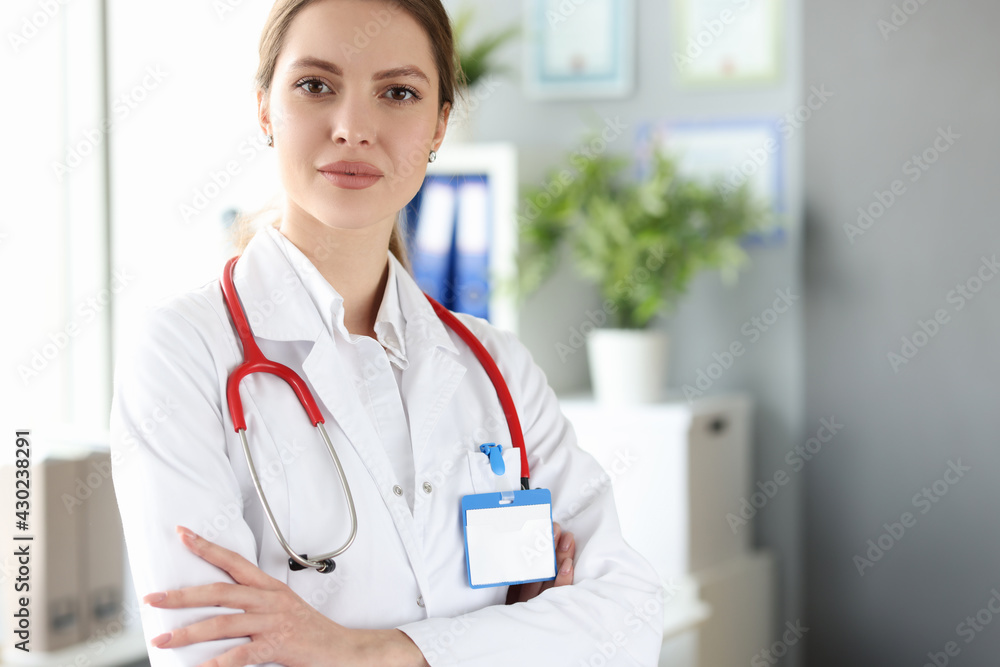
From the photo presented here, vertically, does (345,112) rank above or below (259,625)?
above

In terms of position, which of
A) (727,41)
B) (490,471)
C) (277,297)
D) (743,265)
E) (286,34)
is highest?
(727,41)

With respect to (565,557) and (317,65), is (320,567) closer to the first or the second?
(565,557)

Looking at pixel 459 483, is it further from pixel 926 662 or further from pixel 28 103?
pixel 926 662

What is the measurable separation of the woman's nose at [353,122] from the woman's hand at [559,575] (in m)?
0.56

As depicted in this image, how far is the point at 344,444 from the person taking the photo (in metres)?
1.10

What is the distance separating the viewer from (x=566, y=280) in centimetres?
304

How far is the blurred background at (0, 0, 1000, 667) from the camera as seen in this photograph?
2.52 m

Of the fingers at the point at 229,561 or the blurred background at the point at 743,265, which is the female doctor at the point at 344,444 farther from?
the blurred background at the point at 743,265

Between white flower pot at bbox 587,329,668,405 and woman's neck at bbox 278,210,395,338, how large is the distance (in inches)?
61.0

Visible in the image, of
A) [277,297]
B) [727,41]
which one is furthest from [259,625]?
[727,41]

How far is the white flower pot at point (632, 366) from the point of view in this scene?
274 cm

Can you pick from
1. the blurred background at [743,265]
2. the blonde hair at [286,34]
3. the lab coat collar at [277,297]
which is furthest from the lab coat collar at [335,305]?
the blurred background at [743,265]

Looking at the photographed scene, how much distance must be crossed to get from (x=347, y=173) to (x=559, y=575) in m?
0.58

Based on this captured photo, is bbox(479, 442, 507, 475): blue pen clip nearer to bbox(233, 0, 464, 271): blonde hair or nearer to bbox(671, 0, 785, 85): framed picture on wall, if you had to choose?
bbox(233, 0, 464, 271): blonde hair
